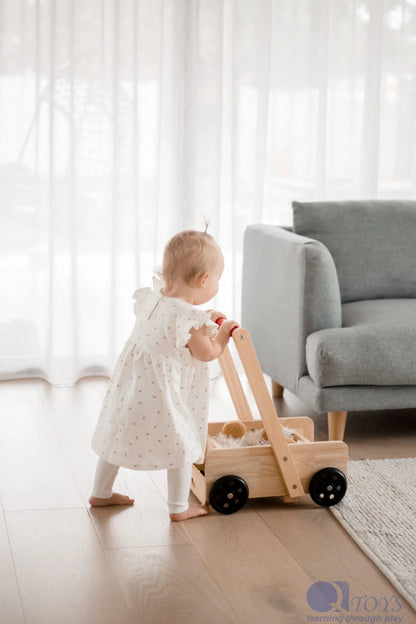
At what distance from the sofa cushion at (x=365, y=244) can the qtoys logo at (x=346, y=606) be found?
1.74 meters

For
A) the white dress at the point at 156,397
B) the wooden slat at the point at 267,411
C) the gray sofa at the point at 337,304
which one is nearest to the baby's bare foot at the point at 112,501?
the white dress at the point at 156,397

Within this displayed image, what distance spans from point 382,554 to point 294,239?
57.1 inches

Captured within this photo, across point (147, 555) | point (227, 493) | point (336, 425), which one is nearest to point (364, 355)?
point (336, 425)

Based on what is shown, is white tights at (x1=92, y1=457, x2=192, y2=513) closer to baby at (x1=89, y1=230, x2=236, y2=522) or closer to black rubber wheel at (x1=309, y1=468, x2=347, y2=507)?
baby at (x1=89, y1=230, x2=236, y2=522)

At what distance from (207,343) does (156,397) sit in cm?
21

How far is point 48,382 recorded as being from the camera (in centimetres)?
399

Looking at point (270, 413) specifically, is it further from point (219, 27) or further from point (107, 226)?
point (219, 27)

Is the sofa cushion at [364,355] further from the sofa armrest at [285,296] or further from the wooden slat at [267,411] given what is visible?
the wooden slat at [267,411]

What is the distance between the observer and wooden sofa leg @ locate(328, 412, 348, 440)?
3125 mm

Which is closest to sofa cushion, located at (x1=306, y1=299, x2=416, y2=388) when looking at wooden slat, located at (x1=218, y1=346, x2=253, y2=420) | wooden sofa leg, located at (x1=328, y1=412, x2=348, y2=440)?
wooden sofa leg, located at (x1=328, y1=412, x2=348, y2=440)

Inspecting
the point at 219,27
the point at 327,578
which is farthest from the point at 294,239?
the point at 327,578

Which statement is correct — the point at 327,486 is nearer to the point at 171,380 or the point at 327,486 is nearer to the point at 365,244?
the point at 171,380

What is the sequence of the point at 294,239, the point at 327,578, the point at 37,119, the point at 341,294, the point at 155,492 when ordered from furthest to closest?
the point at 37,119 < the point at 341,294 < the point at 294,239 < the point at 155,492 < the point at 327,578

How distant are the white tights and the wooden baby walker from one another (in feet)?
0.23
